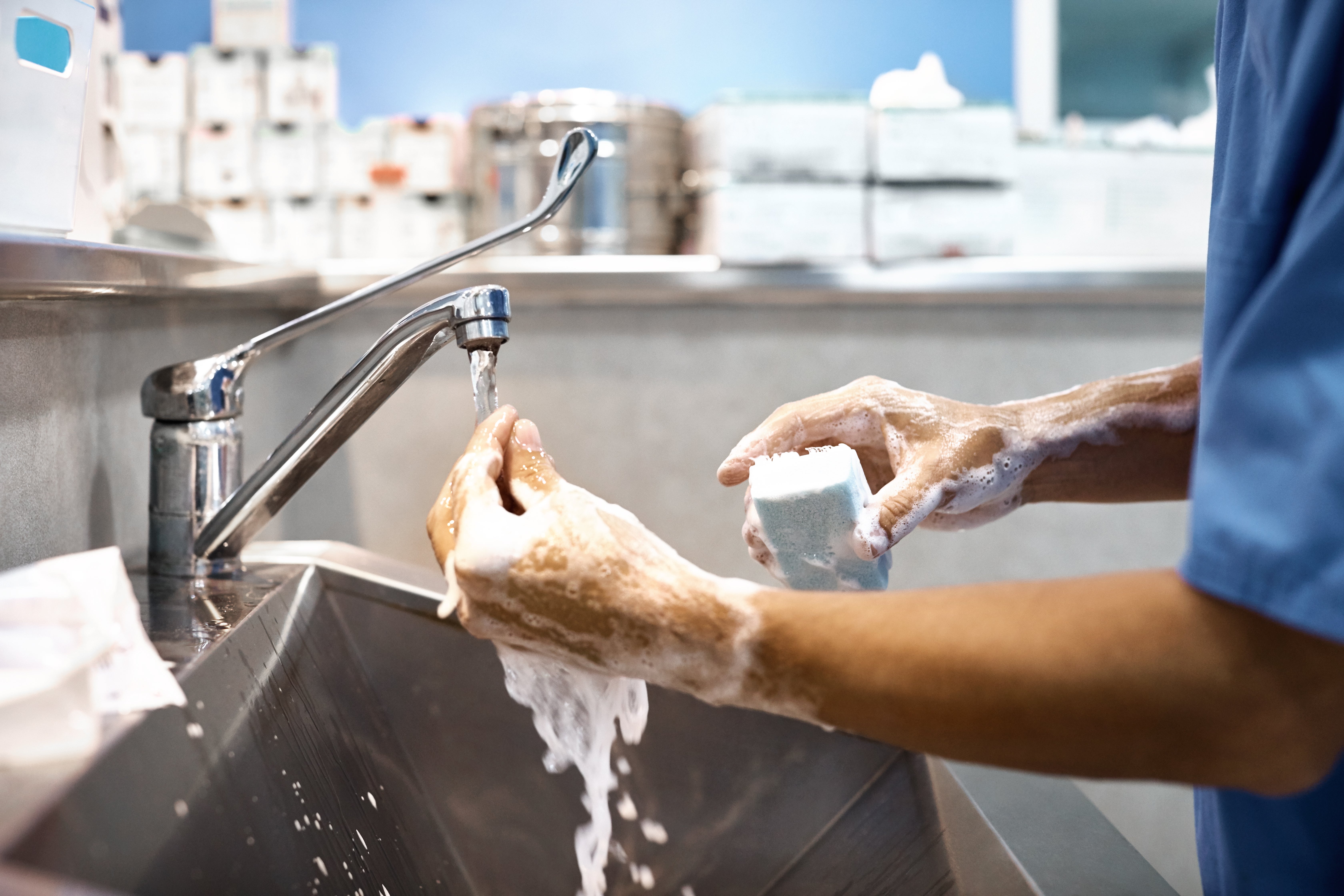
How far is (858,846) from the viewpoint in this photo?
0.70m

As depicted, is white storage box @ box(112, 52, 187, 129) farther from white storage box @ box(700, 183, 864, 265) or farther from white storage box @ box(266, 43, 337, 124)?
white storage box @ box(700, 183, 864, 265)

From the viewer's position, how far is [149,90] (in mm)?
1481

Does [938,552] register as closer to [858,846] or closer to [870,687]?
[858,846]

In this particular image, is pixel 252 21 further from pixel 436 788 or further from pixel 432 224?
pixel 436 788

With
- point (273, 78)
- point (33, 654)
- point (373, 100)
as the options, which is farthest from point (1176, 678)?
point (373, 100)

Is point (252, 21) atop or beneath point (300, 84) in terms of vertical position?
atop

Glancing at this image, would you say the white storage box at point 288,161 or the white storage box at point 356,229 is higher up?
the white storage box at point 288,161

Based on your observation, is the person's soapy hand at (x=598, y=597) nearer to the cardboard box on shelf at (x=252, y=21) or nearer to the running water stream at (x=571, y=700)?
the running water stream at (x=571, y=700)

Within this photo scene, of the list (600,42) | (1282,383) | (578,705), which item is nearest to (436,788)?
(578,705)

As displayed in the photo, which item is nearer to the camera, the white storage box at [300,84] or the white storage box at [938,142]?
the white storage box at [938,142]

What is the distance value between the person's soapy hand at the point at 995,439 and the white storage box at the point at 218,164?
110 centimetres

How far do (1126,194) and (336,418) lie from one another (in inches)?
48.8

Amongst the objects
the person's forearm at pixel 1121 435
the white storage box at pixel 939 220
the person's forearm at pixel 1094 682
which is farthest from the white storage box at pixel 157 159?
the person's forearm at pixel 1094 682

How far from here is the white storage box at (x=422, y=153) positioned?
148cm
